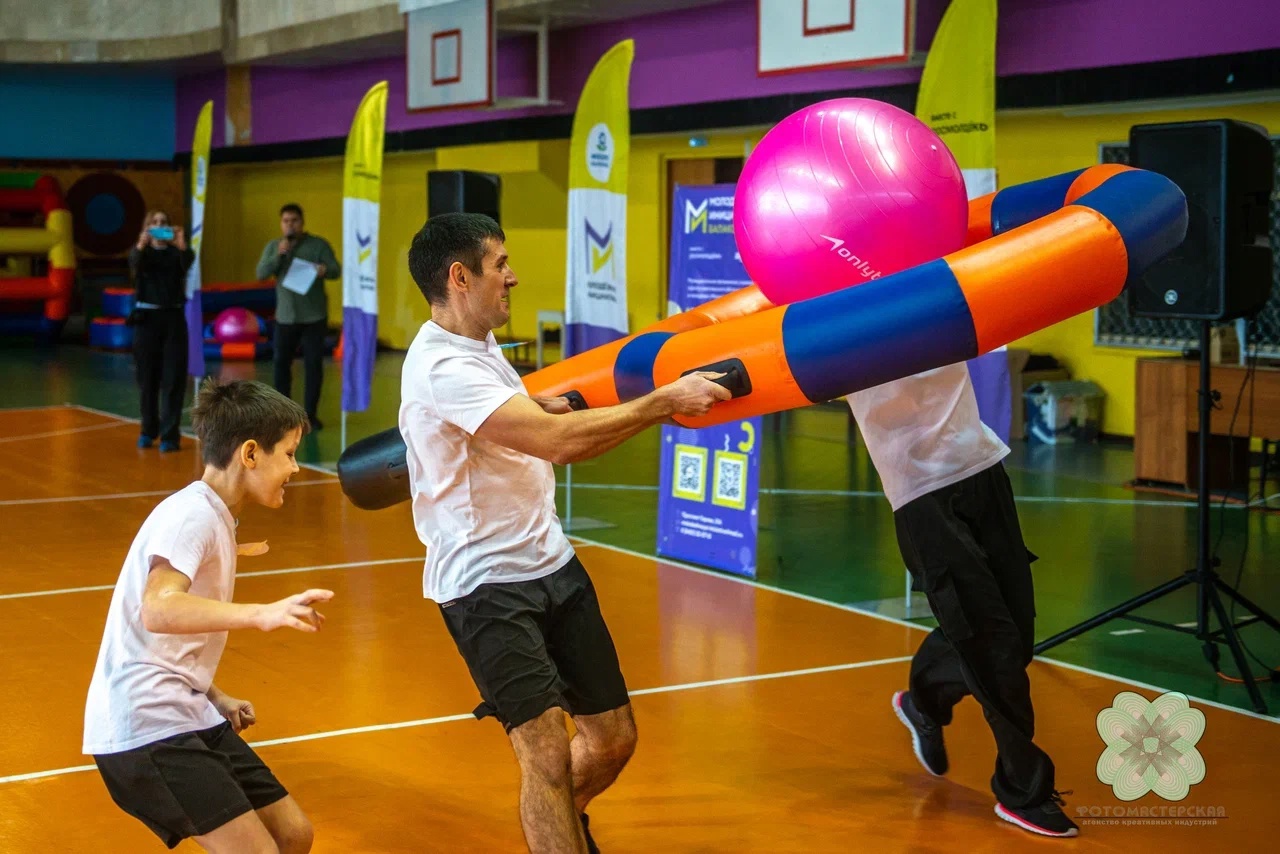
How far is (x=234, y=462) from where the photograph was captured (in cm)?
297

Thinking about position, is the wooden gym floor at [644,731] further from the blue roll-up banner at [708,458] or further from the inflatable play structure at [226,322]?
the inflatable play structure at [226,322]

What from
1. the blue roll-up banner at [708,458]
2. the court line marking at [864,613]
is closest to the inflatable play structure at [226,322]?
the court line marking at [864,613]

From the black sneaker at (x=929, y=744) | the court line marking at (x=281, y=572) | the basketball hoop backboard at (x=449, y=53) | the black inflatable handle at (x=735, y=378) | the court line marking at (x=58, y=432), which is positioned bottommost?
the black sneaker at (x=929, y=744)

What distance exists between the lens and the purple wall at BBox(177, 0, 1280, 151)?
9.97 m

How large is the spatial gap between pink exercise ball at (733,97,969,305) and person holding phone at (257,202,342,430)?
8.37m

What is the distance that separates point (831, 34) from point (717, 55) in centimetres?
282

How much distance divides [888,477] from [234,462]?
1905 millimetres

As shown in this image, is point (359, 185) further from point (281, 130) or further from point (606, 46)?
point (281, 130)

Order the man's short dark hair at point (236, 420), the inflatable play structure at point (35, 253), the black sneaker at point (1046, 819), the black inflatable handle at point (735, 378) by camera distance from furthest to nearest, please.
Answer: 1. the inflatable play structure at point (35, 253)
2. the black sneaker at point (1046, 819)
3. the black inflatable handle at point (735, 378)
4. the man's short dark hair at point (236, 420)

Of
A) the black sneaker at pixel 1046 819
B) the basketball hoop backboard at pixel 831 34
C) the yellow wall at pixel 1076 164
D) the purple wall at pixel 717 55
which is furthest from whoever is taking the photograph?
the yellow wall at pixel 1076 164

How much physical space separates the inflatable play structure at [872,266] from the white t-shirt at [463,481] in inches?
17.7

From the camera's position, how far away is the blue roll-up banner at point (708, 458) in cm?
731

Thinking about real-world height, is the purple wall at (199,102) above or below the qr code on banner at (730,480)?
above

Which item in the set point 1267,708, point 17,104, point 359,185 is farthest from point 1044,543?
point 17,104
